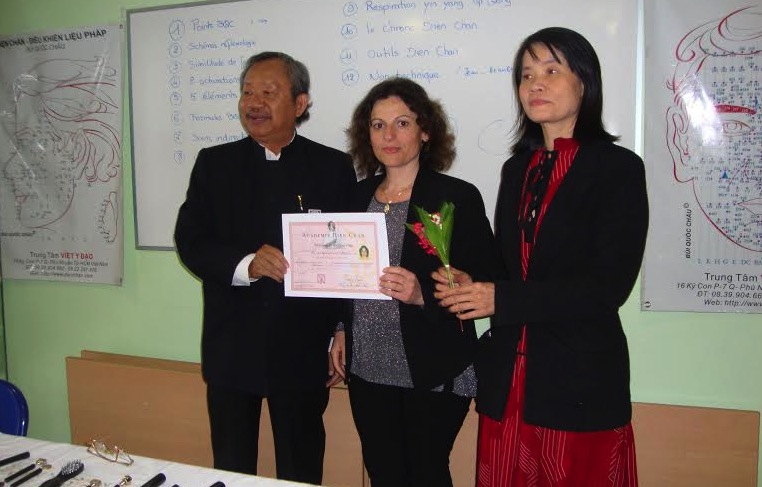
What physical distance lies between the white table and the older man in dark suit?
0.68m

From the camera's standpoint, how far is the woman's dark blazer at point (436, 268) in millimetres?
1882

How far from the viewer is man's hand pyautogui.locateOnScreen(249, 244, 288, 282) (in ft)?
6.39

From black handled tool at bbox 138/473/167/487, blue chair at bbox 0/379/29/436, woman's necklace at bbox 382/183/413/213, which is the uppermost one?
woman's necklace at bbox 382/183/413/213

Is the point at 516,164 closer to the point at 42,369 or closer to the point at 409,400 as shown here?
the point at 409,400

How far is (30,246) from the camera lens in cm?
344

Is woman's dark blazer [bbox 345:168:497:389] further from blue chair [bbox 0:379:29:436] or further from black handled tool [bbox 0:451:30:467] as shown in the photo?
blue chair [bbox 0:379:29:436]

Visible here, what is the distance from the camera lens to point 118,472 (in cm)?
134

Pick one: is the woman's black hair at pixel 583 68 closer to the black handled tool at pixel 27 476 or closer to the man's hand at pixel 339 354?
the man's hand at pixel 339 354

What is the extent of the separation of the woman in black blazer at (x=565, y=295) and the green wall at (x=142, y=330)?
1074 millimetres

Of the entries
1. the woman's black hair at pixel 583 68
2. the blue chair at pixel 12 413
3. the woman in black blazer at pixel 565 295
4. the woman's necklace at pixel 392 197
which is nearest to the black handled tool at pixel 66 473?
the blue chair at pixel 12 413

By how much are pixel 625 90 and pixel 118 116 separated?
257 centimetres

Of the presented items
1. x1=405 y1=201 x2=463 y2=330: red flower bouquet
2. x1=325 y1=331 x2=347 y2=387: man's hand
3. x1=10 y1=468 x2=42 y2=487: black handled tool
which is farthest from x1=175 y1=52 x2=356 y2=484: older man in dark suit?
x1=10 y1=468 x2=42 y2=487: black handled tool

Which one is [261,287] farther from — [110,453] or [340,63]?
[340,63]

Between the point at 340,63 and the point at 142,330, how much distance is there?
1.87 metres
